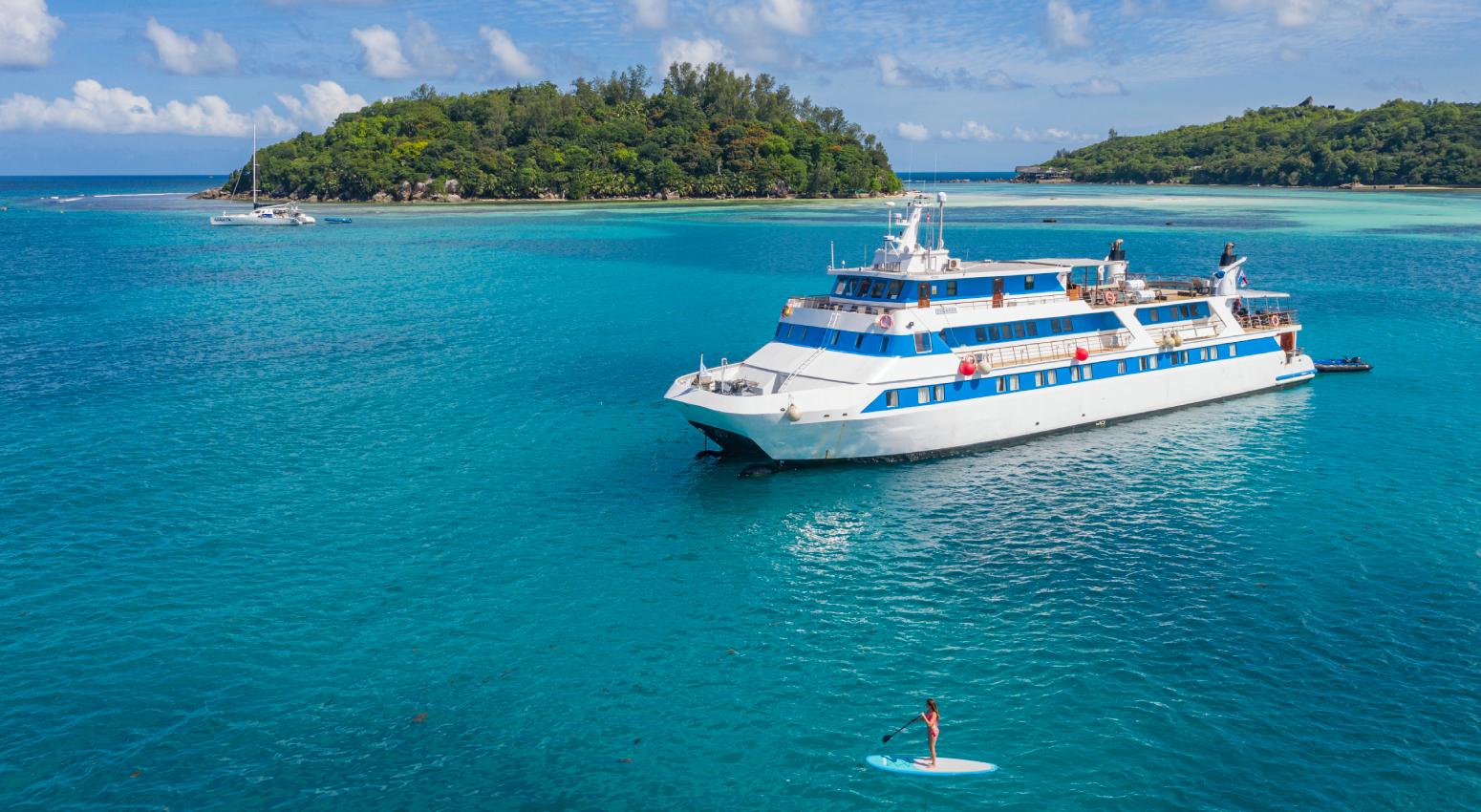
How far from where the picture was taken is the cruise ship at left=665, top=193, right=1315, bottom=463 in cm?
4353

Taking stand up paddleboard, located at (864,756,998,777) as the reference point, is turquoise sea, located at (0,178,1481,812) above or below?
above

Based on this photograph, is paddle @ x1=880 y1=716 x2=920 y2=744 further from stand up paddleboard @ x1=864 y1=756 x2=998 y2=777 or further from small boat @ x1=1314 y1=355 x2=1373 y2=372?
small boat @ x1=1314 y1=355 x2=1373 y2=372

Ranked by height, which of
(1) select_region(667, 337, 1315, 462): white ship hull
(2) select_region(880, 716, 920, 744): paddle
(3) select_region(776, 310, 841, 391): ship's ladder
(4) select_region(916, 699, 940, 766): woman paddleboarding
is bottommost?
(2) select_region(880, 716, 920, 744): paddle

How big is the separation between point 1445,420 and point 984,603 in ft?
122

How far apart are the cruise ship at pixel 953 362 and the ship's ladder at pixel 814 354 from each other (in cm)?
9

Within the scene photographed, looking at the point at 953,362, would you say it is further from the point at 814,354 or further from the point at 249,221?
the point at 249,221

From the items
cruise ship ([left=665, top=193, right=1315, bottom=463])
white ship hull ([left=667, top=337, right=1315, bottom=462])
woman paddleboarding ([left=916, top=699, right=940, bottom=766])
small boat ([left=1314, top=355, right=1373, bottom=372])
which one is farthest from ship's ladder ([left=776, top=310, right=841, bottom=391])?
small boat ([left=1314, top=355, right=1373, bottom=372])

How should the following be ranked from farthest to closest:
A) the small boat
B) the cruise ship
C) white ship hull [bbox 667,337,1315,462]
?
the small boat < the cruise ship < white ship hull [bbox 667,337,1315,462]

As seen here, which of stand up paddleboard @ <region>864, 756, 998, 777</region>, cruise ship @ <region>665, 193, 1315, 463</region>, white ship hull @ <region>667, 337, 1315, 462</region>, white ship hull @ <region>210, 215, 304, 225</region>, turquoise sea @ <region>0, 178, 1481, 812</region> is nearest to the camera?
stand up paddleboard @ <region>864, 756, 998, 777</region>

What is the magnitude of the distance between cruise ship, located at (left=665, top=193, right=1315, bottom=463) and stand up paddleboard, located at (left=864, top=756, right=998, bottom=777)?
20590 millimetres

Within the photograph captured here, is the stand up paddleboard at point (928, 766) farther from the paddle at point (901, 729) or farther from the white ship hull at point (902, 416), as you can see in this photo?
the white ship hull at point (902, 416)

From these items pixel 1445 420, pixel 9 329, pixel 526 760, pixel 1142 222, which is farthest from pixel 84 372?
pixel 1142 222

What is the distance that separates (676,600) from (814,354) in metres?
18.6

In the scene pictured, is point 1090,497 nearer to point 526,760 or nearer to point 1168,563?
point 1168,563
